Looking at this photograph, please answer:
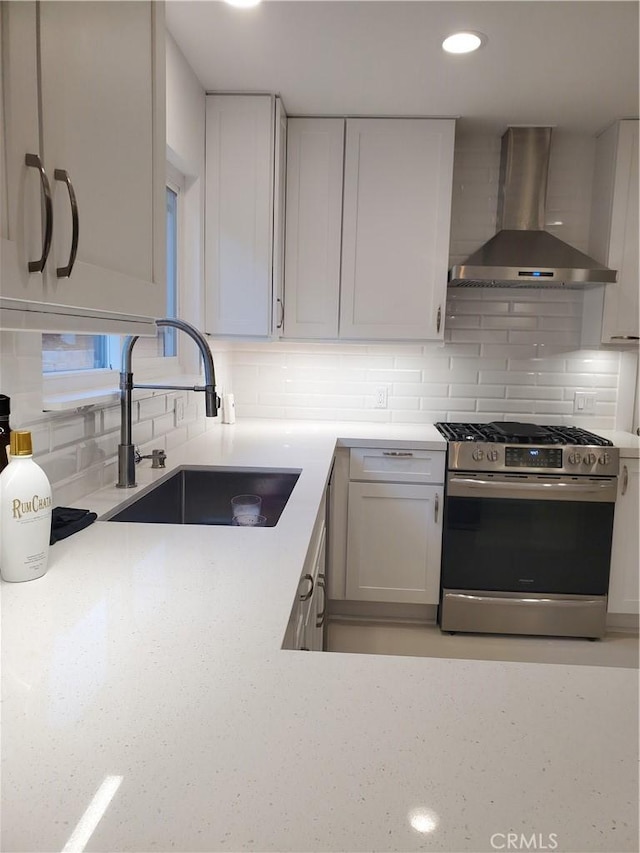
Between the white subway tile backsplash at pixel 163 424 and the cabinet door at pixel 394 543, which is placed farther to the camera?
the cabinet door at pixel 394 543

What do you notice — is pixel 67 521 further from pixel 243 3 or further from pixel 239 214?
pixel 239 214

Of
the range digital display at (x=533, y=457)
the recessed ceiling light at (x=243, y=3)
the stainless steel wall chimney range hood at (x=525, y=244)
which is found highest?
the recessed ceiling light at (x=243, y=3)

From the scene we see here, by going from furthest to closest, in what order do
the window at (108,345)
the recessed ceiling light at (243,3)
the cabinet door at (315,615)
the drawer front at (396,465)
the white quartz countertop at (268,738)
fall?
the drawer front at (396,465), the recessed ceiling light at (243,3), the window at (108,345), the cabinet door at (315,615), the white quartz countertop at (268,738)

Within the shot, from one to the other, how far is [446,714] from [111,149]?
3.20ft

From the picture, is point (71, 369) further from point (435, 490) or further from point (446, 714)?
point (435, 490)

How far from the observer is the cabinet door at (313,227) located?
3059 mm

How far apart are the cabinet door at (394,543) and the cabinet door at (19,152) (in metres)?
2.37

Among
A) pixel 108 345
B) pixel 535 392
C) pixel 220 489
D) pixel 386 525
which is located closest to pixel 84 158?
pixel 108 345

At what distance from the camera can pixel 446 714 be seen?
30.8 inches

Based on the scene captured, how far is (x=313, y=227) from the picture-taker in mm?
3129

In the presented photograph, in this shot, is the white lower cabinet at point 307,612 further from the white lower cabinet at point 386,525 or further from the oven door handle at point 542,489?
the oven door handle at point 542,489

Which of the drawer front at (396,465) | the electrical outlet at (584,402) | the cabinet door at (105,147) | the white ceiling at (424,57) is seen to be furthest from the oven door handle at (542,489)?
the cabinet door at (105,147)

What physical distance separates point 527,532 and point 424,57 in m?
2.05

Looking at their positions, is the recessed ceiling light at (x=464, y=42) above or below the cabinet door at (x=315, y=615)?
above
